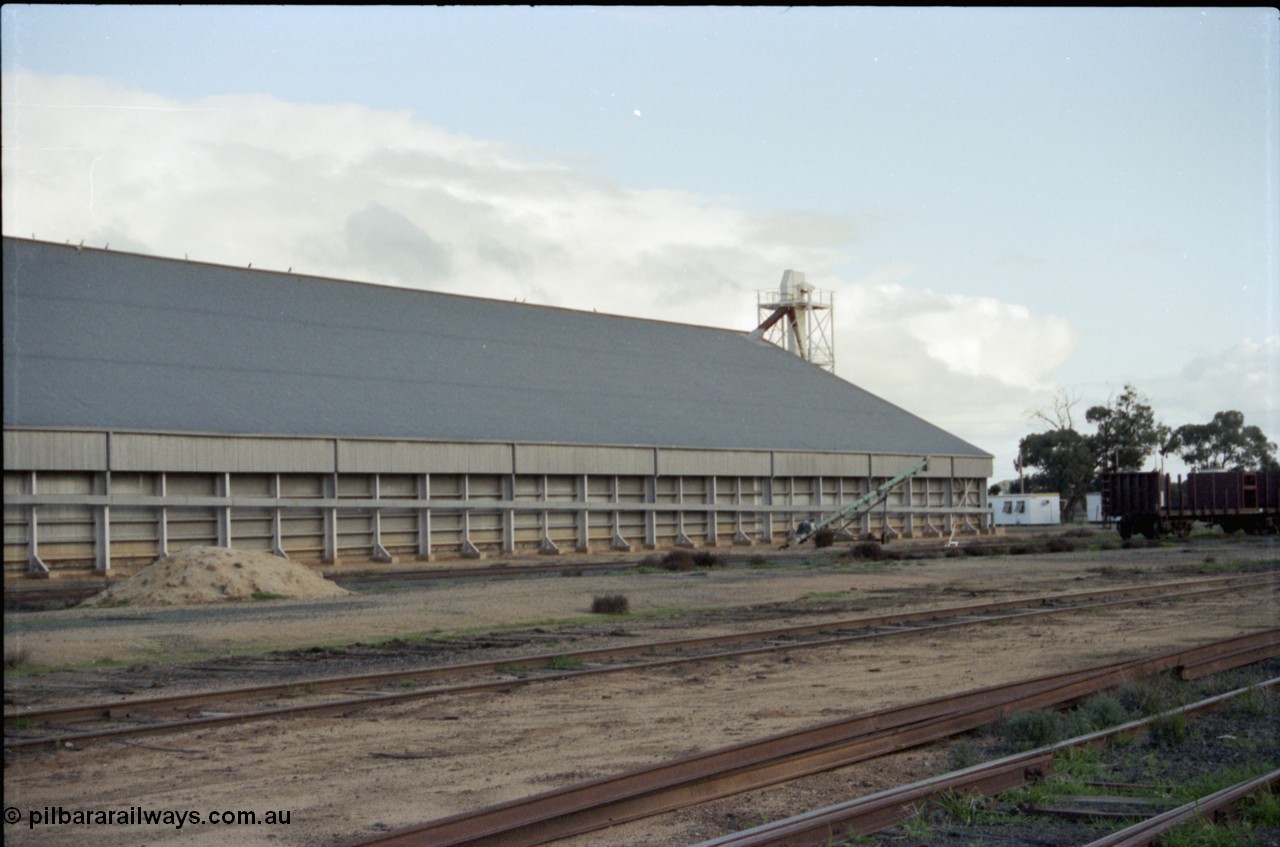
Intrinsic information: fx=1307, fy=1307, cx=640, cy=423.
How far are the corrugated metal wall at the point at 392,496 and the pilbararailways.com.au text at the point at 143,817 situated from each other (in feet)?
72.2

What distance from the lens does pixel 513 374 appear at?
173 ft

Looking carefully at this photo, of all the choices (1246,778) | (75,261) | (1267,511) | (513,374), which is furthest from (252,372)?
(1267,511)

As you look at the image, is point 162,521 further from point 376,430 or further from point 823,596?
point 823,596

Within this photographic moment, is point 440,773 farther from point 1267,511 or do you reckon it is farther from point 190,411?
point 1267,511

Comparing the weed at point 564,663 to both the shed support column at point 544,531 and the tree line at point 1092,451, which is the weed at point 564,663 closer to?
the shed support column at point 544,531

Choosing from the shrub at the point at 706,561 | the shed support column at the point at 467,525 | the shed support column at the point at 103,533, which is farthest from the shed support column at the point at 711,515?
the shed support column at the point at 103,533

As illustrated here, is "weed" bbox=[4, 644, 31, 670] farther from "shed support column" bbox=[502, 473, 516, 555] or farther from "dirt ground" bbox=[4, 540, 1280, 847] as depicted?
"shed support column" bbox=[502, 473, 516, 555]

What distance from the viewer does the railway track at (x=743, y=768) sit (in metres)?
7.54

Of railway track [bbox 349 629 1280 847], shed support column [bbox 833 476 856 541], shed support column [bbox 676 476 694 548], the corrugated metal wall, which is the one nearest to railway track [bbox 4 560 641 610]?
the corrugated metal wall

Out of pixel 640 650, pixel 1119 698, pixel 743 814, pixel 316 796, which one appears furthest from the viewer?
pixel 640 650

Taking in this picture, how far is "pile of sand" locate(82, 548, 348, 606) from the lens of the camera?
2722 cm

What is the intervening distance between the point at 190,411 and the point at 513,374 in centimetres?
1613

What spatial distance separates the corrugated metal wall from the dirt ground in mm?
10818

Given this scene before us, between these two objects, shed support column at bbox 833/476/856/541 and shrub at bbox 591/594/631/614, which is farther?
shed support column at bbox 833/476/856/541
